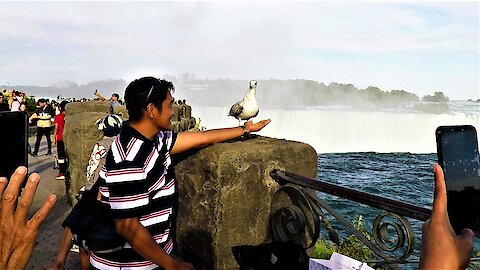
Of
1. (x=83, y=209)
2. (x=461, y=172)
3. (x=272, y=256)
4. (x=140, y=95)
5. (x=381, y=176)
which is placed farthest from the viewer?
(x=381, y=176)

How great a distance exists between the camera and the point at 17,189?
122cm

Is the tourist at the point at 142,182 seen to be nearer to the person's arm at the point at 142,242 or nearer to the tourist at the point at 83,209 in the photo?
the person's arm at the point at 142,242

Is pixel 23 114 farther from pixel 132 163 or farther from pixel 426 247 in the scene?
pixel 426 247

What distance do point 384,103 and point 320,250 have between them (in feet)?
201

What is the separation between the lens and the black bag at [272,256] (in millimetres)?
2898

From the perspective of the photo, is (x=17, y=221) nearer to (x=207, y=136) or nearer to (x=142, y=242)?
(x=142, y=242)

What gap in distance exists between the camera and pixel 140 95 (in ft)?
7.77

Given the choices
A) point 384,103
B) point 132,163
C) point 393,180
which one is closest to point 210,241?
point 132,163

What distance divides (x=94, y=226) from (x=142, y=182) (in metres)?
0.48

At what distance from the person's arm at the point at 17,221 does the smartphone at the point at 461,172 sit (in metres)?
1.09

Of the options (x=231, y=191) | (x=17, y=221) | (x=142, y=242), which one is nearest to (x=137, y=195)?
(x=142, y=242)

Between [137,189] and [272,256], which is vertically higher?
[137,189]

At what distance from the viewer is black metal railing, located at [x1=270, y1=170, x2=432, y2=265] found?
237 centimetres

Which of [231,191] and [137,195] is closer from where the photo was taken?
[137,195]
